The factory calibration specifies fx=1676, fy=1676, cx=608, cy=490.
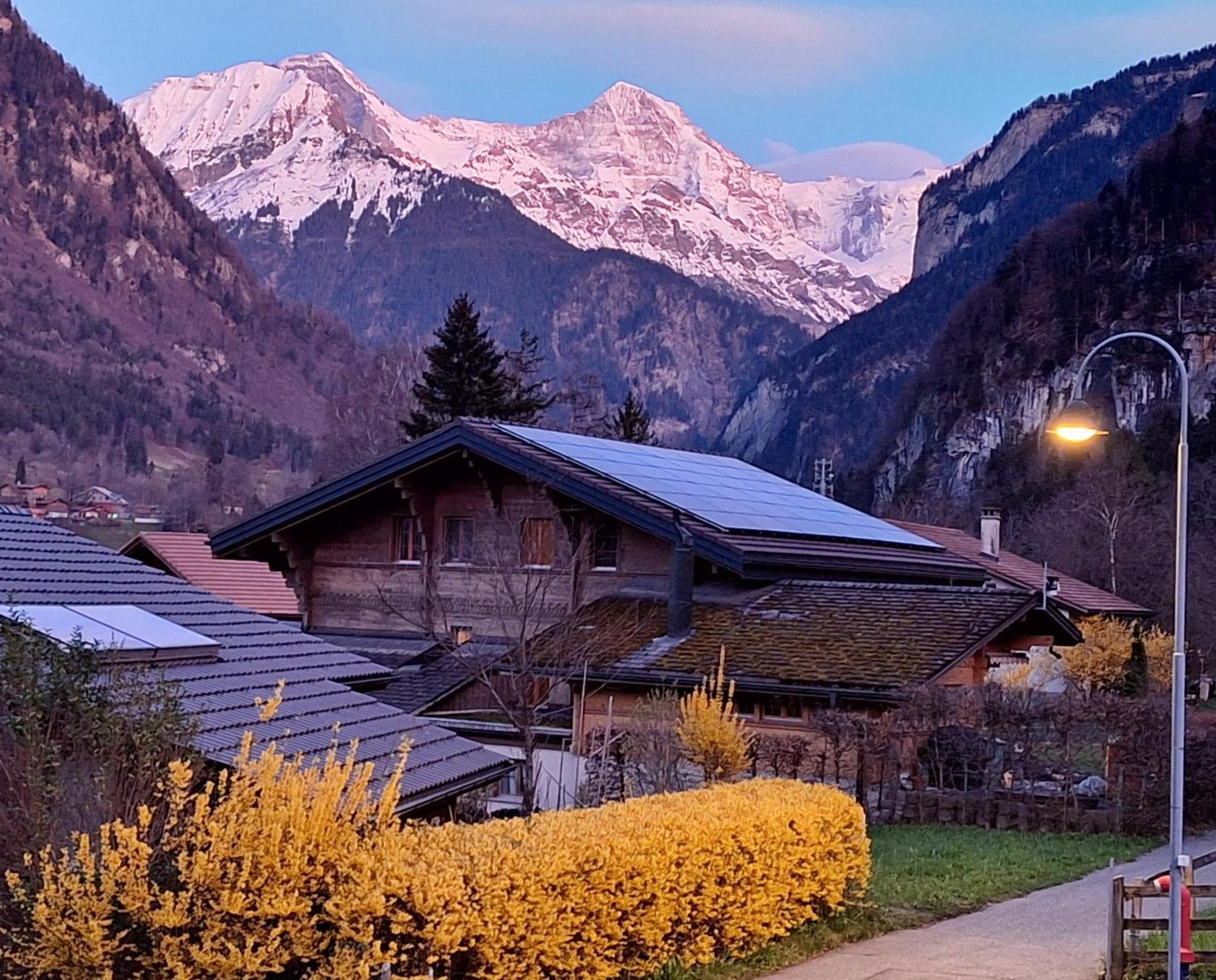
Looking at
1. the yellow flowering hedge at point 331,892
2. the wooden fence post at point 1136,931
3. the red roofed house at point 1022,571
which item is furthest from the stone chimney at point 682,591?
the red roofed house at point 1022,571

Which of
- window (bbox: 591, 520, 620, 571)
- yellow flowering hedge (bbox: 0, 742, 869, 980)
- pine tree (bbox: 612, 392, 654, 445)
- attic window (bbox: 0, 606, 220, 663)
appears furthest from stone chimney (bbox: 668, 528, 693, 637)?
pine tree (bbox: 612, 392, 654, 445)

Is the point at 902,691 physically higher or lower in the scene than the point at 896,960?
Answer: higher

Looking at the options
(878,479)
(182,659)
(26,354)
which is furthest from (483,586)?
(26,354)

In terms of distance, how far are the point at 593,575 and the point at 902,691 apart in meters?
7.90

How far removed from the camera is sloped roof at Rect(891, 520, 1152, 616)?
49469 mm

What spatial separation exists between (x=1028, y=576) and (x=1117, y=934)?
38129mm

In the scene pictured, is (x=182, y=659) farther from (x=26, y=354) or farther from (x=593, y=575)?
(x=26, y=354)

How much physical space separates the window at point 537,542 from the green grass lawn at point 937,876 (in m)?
9.19

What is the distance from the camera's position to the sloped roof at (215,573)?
47375 mm

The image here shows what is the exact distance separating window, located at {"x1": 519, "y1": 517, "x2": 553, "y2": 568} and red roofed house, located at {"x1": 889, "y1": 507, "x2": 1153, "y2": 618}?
20.8 m

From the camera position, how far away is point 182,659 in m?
14.5

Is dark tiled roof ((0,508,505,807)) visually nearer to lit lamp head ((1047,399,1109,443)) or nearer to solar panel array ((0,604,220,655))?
solar panel array ((0,604,220,655))

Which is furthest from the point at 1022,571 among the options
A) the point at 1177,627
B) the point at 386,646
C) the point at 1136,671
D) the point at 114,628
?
the point at 114,628

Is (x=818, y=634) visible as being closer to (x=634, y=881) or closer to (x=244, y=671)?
(x=244, y=671)
